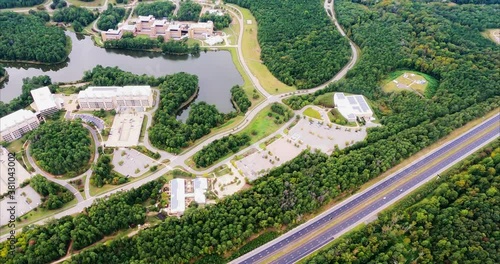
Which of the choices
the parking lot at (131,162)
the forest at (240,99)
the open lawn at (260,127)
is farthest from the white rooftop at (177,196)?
the forest at (240,99)

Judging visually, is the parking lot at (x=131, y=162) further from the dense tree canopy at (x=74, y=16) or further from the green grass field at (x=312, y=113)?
the dense tree canopy at (x=74, y=16)

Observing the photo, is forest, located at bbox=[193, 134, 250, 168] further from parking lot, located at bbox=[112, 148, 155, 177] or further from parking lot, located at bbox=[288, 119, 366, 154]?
parking lot, located at bbox=[288, 119, 366, 154]

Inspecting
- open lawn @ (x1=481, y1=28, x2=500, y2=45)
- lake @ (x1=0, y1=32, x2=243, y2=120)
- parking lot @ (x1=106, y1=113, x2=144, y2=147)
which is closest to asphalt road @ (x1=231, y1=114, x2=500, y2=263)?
parking lot @ (x1=106, y1=113, x2=144, y2=147)

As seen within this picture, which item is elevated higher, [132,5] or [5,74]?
[132,5]

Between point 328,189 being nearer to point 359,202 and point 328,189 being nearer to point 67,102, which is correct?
point 359,202

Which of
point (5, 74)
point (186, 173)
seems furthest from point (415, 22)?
point (5, 74)

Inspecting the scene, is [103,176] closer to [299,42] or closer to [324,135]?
[324,135]
